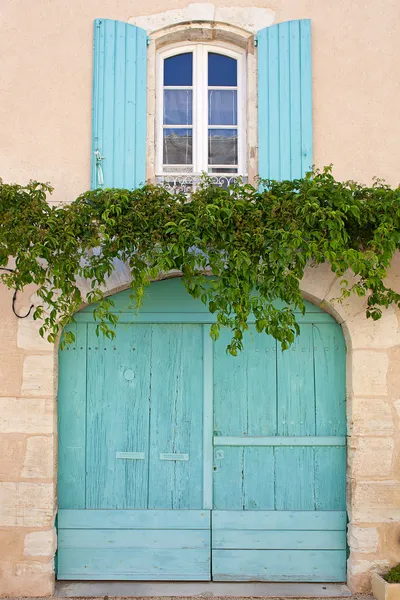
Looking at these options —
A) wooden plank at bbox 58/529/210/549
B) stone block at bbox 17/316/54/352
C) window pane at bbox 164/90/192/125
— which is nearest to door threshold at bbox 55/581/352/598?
wooden plank at bbox 58/529/210/549

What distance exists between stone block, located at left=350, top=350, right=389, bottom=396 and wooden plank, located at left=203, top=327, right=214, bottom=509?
3.16ft

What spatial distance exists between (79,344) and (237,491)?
1.50 meters

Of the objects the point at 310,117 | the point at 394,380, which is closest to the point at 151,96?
the point at 310,117

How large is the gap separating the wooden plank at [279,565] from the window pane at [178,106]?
306 cm

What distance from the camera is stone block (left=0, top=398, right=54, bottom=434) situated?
410 centimetres

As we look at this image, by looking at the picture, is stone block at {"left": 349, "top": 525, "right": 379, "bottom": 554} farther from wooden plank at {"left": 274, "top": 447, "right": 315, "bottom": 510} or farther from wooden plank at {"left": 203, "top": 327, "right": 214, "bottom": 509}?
wooden plank at {"left": 203, "top": 327, "right": 214, "bottom": 509}

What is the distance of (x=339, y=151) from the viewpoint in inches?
168

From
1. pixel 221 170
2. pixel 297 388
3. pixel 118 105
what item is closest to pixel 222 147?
pixel 221 170

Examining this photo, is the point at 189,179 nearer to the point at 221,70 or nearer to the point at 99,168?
the point at 99,168

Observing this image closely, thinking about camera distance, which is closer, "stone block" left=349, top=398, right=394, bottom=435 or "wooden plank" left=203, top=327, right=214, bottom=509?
"stone block" left=349, top=398, right=394, bottom=435

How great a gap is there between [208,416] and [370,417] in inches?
43.0

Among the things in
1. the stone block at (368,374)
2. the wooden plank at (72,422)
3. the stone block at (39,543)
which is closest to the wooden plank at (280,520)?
the stone block at (368,374)

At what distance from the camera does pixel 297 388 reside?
430 cm

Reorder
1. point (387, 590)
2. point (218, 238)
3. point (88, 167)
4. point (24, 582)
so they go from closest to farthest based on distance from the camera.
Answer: point (218, 238) → point (387, 590) → point (24, 582) → point (88, 167)
